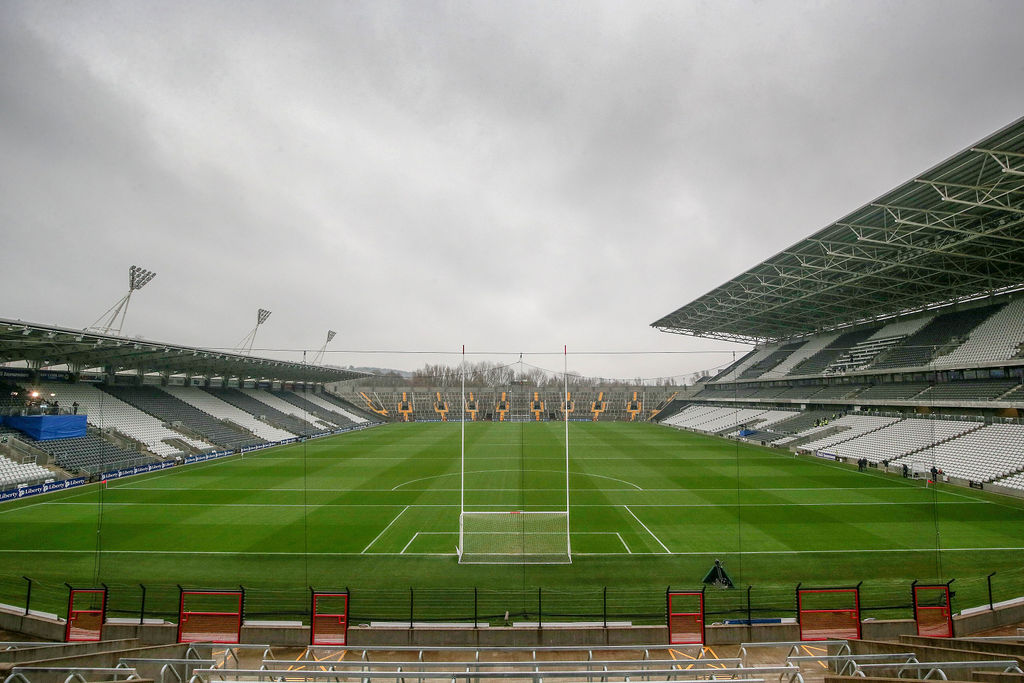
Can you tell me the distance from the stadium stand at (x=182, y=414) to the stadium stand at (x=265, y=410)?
5852 millimetres

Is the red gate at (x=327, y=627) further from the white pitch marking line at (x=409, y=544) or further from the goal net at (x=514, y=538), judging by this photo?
the goal net at (x=514, y=538)

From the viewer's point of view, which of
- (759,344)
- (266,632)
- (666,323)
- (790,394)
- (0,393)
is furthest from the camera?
(759,344)

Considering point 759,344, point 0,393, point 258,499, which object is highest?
point 759,344

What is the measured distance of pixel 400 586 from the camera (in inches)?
491

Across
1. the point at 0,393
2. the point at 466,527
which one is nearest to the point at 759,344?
the point at 466,527

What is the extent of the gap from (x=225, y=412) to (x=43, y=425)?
59.0ft

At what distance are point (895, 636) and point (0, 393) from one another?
141ft

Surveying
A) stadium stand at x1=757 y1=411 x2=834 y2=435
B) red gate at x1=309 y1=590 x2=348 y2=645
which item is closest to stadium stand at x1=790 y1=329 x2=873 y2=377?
stadium stand at x1=757 y1=411 x2=834 y2=435

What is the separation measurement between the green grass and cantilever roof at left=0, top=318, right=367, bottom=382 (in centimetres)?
834

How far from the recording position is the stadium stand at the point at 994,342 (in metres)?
29.4

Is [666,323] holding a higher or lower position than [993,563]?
higher

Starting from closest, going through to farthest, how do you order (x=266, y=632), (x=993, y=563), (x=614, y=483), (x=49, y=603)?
(x=266, y=632) < (x=49, y=603) < (x=993, y=563) < (x=614, y=483)

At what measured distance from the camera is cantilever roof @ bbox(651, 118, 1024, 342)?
2005 cm

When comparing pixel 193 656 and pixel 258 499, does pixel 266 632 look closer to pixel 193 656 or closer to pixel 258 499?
pixel 193 656
